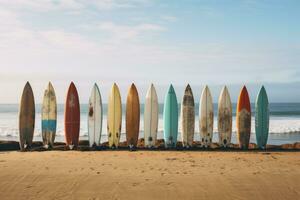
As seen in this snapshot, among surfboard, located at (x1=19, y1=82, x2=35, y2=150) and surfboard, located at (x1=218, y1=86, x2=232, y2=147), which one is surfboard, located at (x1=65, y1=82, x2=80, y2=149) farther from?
surfboard, located at (x1=218, y1=86, x2=232, y2=147)

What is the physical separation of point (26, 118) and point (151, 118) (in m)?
3.70

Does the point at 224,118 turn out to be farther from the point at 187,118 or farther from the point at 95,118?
the point at 95,118

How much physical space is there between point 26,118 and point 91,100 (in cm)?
198

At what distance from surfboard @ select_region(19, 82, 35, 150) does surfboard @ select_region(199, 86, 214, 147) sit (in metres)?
5.02

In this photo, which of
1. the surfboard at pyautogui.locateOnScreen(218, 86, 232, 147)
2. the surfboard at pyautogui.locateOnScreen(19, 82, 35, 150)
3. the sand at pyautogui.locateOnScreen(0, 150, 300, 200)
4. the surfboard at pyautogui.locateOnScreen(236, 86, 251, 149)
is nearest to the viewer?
the sand at pyautogui.locateOnScreen(0, 150, 300, 200)

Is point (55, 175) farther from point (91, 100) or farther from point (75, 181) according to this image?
point (91, 100)

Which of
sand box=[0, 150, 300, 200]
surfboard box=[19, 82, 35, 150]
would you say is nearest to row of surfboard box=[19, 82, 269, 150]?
surfboard box=[19, 82, 35, 150]

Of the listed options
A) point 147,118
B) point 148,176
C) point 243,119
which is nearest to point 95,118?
point 147,118

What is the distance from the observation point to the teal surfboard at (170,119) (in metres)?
11.2

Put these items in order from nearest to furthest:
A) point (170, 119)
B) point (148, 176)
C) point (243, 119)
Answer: point (148, 176) → point (243, 119) → point (170, 119)

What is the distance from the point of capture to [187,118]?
38.1 ft

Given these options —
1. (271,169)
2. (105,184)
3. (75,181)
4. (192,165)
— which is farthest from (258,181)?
(75,181)

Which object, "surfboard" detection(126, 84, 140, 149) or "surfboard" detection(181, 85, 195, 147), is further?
"surfboard" detection(181, 85, 195, 147)

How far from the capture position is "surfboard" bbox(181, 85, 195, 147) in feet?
37.1
